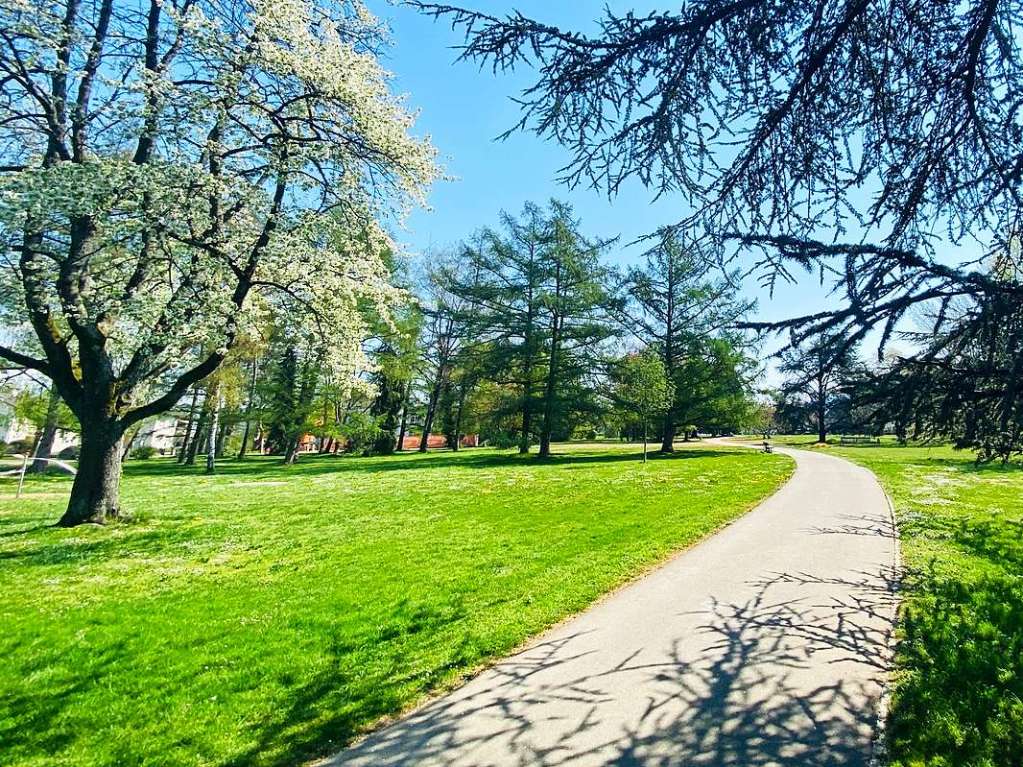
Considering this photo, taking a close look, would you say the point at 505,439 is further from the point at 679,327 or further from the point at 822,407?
the point at 822,407

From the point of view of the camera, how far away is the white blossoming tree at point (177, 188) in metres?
8.74

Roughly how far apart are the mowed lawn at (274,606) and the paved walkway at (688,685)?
1.44ft

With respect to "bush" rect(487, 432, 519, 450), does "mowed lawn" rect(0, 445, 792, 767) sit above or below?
below

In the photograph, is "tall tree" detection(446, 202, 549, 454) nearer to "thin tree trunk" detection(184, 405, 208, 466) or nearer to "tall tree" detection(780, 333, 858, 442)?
"thin tree trunk" detection(184, 405, 208, 466)

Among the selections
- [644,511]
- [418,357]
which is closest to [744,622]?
[644,511]

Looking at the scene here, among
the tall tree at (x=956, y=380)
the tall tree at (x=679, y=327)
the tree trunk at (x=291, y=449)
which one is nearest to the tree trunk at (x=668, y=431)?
the tall tree at (x=679, y=327)

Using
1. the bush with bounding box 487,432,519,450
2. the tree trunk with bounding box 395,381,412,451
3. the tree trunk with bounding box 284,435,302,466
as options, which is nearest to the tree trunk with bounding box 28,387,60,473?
the tree trunk with bounding box 284,435,302,466

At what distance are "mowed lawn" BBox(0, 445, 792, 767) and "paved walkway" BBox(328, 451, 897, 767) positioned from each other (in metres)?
0.44

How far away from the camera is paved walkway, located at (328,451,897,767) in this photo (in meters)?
3.30

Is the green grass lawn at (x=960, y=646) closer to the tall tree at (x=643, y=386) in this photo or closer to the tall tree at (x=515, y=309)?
the tall tree at (x=643, y=386)

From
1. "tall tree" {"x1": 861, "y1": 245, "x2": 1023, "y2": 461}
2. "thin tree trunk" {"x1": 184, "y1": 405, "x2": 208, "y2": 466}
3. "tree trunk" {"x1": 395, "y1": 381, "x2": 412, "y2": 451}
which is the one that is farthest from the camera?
"tree trunk" {"x1": 395, "y1": 381, "x2": 412, "y2": 451}

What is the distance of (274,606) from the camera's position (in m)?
5.99

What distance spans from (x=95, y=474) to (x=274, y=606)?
22.6ft

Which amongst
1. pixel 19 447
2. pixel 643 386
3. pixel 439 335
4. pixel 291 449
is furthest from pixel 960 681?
pixel 19 447
